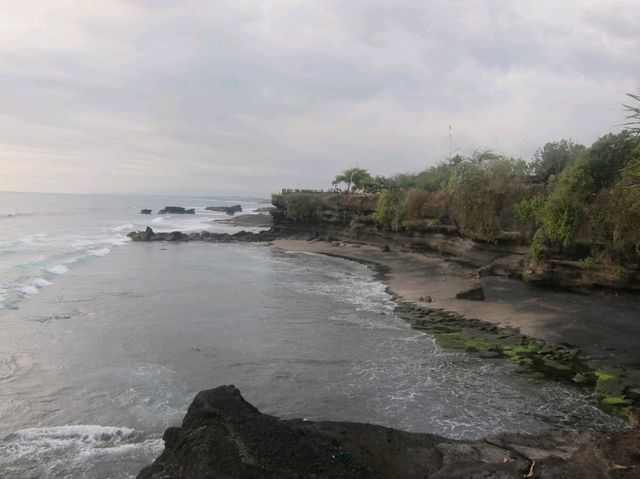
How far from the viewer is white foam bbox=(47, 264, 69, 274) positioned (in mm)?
28688

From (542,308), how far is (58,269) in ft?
87.6

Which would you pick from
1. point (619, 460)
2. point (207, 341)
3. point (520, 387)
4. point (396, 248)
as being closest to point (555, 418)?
point (520, 387)

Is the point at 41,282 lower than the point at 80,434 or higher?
higher

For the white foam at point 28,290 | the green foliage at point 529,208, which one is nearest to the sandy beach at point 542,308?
the green foliage at point 529,208

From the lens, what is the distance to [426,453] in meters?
7.73

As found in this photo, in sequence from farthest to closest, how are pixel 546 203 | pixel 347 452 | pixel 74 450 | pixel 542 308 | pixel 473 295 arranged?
pixel 546 203
pixel 473 295
pixel 542 308
pixel 74 450
pixel 347 452

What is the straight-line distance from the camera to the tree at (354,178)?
56.9 m

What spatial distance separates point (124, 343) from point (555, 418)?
1230cm

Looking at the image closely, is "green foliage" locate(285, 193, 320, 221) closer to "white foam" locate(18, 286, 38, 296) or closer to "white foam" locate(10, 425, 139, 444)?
"white foam" locate(18, 286, 38, 296)

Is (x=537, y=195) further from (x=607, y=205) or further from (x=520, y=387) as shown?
(x=520, y=387)

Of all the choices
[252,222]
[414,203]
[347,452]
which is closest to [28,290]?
[347,452]

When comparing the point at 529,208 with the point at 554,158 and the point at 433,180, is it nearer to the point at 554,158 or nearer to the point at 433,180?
the point at 554,158

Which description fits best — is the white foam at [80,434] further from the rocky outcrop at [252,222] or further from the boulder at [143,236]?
the rocky outcrop at [252,222]

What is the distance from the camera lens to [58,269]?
2942 cm
